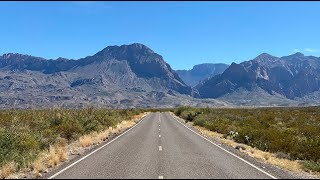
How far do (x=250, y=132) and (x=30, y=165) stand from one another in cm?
1934

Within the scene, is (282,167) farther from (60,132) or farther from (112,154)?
(60,132)

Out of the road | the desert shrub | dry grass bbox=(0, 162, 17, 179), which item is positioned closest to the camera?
the road

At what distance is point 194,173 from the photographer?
13.9 m

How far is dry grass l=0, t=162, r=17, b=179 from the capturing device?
14.1 meters

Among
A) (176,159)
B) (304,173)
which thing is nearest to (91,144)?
(176,159)

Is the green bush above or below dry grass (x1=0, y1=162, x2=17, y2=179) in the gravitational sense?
above

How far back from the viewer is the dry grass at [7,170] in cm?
1409

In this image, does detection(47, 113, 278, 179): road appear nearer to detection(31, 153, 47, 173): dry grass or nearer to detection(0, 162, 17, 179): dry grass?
detection(31, 153, 47, 173): dry grass

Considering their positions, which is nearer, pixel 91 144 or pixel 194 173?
pixel 194 173

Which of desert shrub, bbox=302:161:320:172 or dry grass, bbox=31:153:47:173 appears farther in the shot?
desert shrub, bbox=302:161:320:172

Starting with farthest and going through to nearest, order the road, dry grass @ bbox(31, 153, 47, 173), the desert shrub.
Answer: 1. the desert shrub
2. dry grass @ bbox(31, 153, 47, 173)
3. the road

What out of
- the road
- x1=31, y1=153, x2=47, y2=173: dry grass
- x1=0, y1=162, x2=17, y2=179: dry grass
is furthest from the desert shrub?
x1=0, y1=162, x2=17, y2=179: dry grass

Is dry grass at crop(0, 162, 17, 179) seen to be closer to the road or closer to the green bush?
the green bush

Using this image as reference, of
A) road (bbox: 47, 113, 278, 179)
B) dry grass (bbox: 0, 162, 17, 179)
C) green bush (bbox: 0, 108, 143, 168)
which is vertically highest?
green bush (bbox: 0, 108, 143, 168)
